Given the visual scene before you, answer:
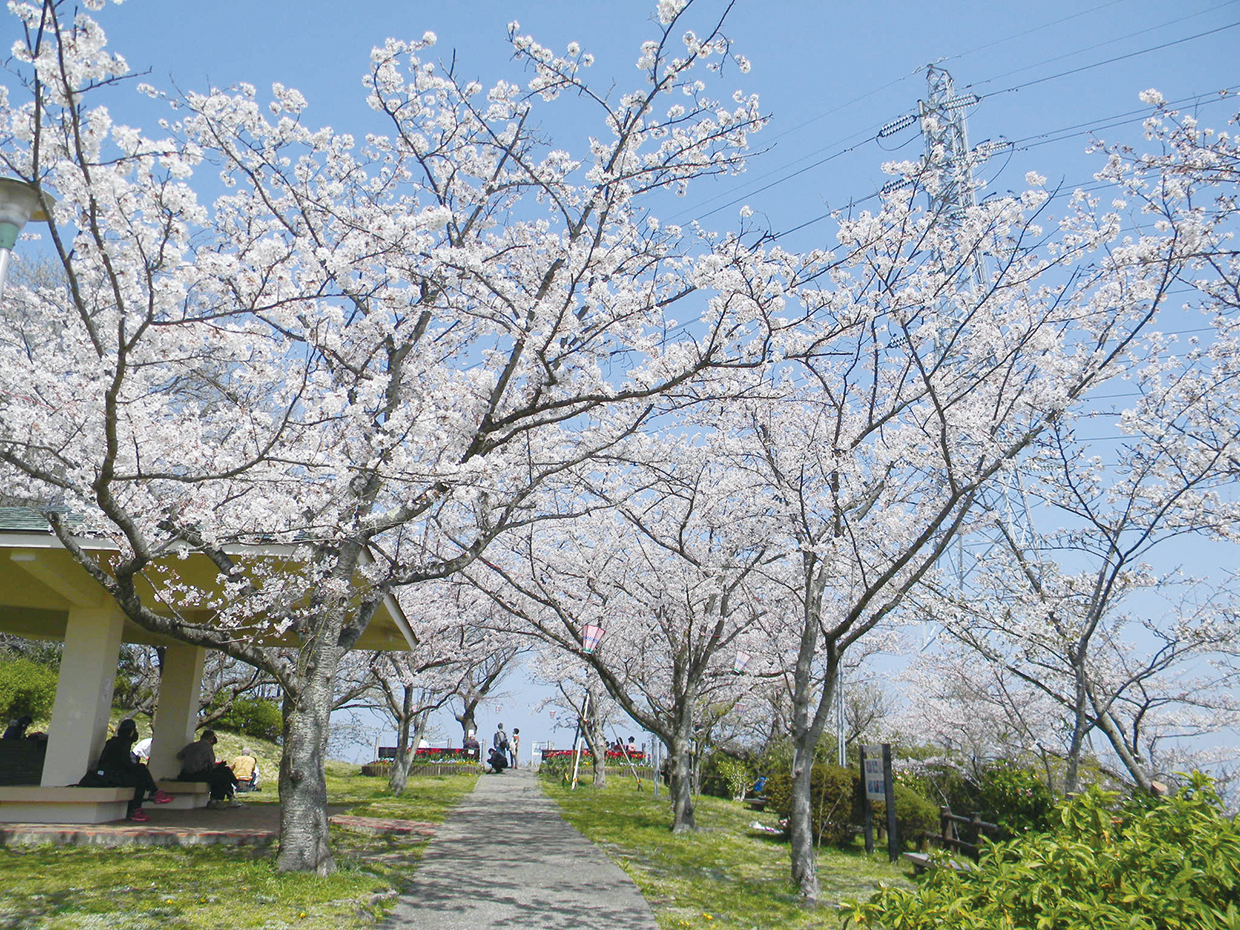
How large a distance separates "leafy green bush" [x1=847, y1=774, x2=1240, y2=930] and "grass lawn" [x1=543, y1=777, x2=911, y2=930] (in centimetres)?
360

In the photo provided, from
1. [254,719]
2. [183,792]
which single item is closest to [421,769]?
[254,719]

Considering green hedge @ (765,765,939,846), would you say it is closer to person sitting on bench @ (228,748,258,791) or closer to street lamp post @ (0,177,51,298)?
person sitting on bench @ (228,748,258,791)

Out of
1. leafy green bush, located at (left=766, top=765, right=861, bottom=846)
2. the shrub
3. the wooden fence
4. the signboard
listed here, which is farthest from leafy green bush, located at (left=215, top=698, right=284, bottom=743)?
the shrub

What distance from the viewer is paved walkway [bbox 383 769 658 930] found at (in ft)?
20.7

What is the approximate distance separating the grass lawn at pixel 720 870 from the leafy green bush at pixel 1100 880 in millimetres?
3597

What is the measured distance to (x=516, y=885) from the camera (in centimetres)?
766

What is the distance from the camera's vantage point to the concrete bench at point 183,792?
11836 millimetres

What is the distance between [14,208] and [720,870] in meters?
8.88

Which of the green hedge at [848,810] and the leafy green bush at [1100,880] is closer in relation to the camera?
the leafy green bush at [1100,880]

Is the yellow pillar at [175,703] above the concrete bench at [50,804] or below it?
above

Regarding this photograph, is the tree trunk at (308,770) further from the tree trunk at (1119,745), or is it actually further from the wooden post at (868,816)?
the wooden post at (868,816)

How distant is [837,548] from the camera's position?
8.27 metres

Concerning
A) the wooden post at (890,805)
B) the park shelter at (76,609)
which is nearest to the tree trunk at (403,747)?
the park shelter at (76,609)

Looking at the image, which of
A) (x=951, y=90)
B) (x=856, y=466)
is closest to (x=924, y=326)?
(x=856, y=466)
